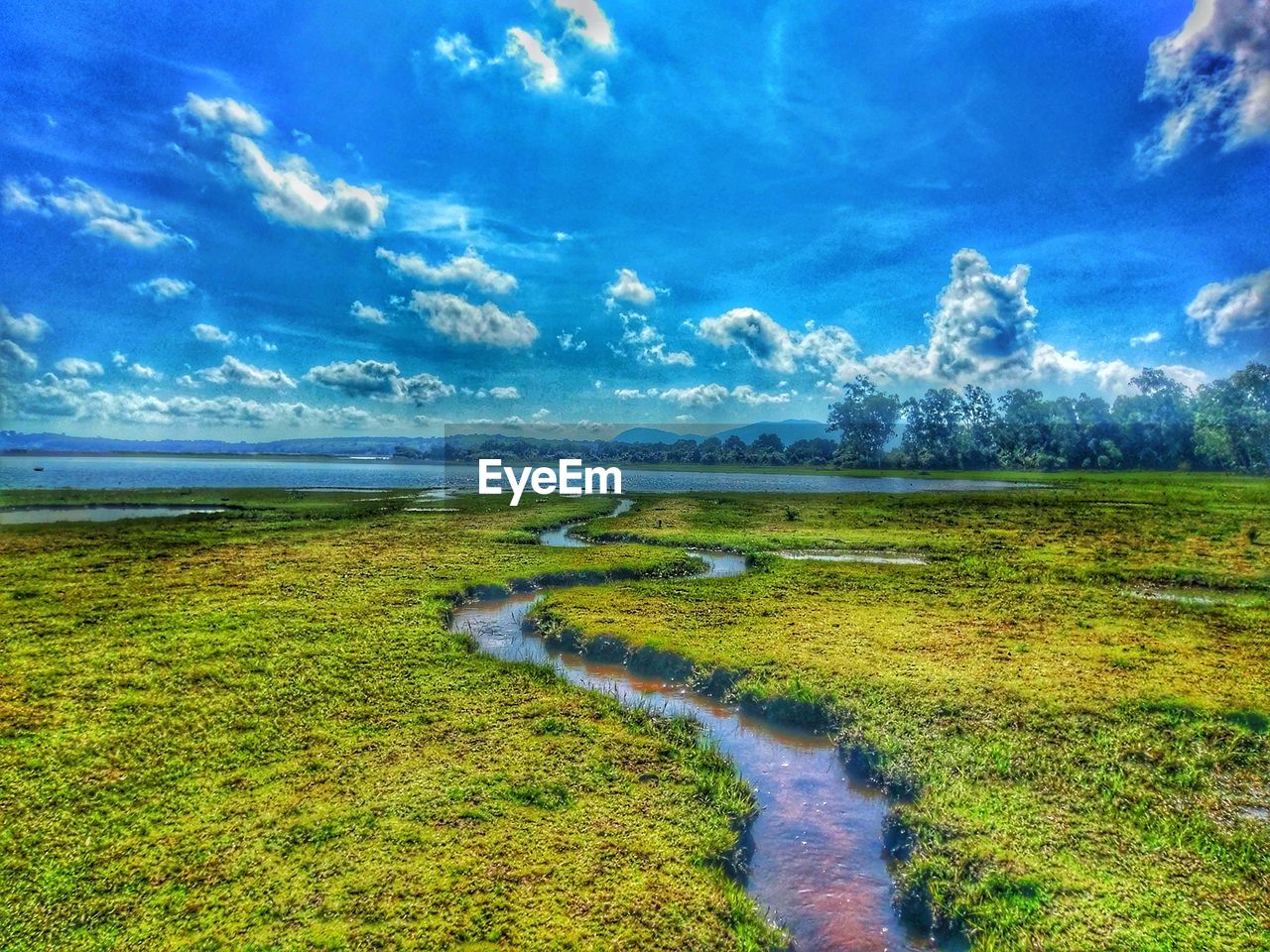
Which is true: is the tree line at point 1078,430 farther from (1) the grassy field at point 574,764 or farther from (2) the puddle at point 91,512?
(2) the puddle at point 91,512

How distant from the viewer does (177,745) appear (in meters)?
11.2

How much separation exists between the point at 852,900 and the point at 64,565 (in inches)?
1410

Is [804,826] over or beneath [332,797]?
beneath

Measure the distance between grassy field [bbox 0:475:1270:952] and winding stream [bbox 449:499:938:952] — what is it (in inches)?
21.3

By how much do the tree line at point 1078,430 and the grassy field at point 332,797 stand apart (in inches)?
5260

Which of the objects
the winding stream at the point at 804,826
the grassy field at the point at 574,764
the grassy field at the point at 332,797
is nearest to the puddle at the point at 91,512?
the grassy field at the point at 574,764

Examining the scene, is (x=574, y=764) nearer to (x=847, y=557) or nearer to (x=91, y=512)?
(x=847, y=557)

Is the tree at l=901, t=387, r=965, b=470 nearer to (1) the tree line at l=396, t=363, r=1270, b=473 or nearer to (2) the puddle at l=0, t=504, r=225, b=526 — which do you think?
(1) the tree line at l=396, t=363, r=1270, b=473

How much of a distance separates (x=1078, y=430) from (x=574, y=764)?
15257 cm

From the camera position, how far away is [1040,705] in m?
12.9

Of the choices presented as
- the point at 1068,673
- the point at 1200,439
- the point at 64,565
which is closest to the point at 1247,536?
the point at 1068,673

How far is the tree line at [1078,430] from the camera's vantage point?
104 metres

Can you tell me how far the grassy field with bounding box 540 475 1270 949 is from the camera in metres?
7.70

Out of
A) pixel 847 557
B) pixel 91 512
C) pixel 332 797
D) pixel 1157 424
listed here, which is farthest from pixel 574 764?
pixel 1157 424
